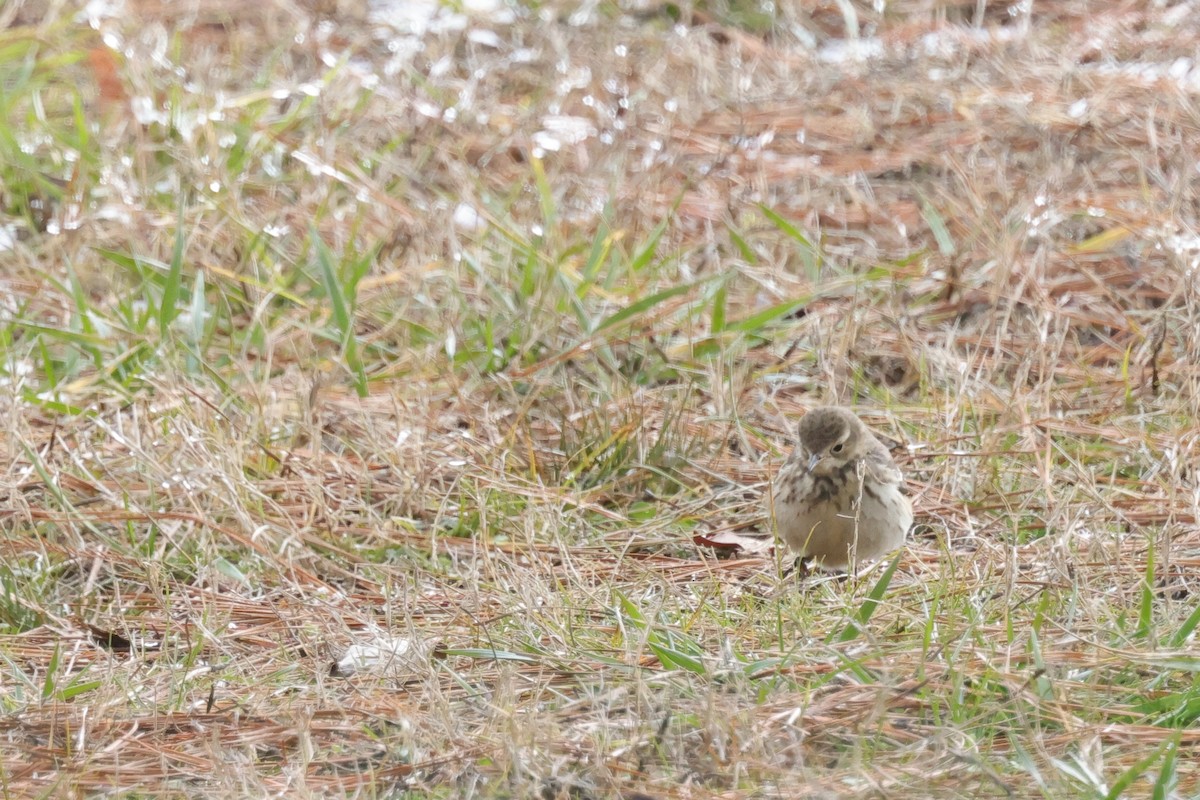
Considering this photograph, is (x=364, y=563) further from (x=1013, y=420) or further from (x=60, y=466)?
(x=1013, y=420)

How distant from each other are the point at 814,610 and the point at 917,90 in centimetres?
474

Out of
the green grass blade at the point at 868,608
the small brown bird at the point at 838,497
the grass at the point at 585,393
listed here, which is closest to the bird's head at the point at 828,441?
the small brown bird at the point at 838,497

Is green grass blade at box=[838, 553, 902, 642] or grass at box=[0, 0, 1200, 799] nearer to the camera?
grass at box=[0, 0, 1200, 799]

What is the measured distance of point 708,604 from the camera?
4.16 m

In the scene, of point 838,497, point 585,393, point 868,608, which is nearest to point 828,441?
point 838,497

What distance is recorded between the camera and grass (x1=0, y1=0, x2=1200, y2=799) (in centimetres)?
334

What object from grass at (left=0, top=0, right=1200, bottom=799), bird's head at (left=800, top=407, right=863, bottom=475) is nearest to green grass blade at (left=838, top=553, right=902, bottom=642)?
grass at (left=0, top=0, right=1200, bottom=799)

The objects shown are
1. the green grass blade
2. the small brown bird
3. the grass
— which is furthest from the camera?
the small brown bird

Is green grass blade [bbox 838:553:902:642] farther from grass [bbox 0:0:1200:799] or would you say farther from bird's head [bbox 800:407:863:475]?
bird's head [bbox 800:407:863:475]

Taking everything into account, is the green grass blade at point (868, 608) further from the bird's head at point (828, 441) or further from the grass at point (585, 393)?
the bird's head at point (828, 441)

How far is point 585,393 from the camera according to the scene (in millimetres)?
5574

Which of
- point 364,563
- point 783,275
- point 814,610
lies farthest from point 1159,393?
point 364,563

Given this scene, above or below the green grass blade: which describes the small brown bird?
below

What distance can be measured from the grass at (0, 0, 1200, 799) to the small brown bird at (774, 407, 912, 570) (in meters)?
0.11
